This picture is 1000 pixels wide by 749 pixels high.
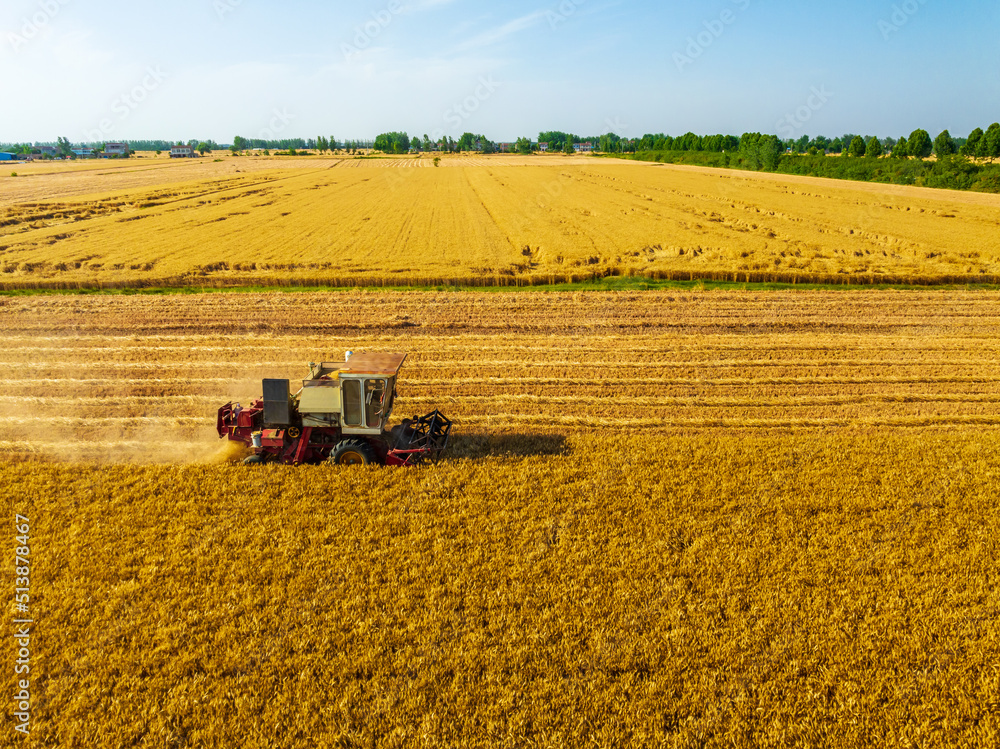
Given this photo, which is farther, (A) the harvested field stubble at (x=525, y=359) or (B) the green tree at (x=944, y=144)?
(B) the green tree at (x=944, y=144)

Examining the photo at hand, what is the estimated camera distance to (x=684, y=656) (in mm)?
6965

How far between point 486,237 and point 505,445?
2546 cm

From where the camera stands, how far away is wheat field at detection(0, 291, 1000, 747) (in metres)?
6.31

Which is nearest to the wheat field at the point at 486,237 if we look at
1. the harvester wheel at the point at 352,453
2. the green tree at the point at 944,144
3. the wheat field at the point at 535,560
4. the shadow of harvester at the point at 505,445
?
the wheat field at the point at 535,560

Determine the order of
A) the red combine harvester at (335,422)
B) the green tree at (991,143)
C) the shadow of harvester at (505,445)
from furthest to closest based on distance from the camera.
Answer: the green tree at (991,143) < the shadow of harvester at (505,445) < the red combine harvester at (335,422)

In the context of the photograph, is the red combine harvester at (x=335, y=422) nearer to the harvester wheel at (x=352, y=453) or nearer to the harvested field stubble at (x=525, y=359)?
the harvester wheel at (x=352, y=453)

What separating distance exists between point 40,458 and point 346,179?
259 ft

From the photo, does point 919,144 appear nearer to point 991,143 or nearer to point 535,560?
point 991,143

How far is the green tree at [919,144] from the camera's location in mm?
99125

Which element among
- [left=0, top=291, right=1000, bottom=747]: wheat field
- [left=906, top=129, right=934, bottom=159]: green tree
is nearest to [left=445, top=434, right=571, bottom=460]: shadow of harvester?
[left=0, top=291, right=1000, bottom=747]: wheat field

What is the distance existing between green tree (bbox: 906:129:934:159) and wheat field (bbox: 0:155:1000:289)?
153 feet

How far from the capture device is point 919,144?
99.7 meters

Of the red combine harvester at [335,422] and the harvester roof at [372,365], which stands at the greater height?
the harvester roof at [372,365]

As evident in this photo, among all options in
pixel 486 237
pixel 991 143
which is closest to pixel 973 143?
pixel 991 143
